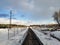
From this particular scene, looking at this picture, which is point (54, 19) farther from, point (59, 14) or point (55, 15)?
point (59, 14)

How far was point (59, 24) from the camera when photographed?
84500 millimetres

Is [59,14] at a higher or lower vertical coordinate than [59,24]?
higher

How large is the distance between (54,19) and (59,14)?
921cm

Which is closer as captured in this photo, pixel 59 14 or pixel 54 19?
pixel 59 14

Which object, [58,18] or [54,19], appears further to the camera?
[54,19]

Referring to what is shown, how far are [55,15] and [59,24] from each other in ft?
16.9

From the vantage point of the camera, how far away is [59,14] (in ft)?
254

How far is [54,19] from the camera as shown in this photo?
8644 cm

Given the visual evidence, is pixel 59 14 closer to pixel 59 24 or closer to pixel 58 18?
pixel 58 18

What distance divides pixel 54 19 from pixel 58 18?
6.11 metres

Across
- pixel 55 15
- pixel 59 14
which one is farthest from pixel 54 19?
pixel 59 14

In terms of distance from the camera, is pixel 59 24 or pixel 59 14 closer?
pixel 59 14

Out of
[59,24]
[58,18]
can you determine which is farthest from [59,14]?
[59,24]

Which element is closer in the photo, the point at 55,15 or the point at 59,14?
the point at 59,14
